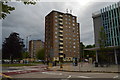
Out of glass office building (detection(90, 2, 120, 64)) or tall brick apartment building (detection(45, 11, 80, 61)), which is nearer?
glass office building (detection(90, 2, 120, 64))

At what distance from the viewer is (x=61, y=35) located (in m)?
85.0

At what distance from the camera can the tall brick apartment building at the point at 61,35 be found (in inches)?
3219

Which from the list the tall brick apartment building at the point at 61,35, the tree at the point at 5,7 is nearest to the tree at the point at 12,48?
the tall brick apartment building at the point at 61,35

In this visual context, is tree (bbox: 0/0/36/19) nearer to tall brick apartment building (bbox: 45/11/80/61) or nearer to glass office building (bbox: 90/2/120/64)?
glass office building (bbox: 90/2/120/64)

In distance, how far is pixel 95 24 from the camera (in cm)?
4503

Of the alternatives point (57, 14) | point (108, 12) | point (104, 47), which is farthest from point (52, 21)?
point (104, 47)

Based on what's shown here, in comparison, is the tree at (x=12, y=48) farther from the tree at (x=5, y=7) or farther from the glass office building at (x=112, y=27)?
the tree at (x=5, y=7)

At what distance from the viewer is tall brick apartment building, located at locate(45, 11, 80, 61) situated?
268 ft

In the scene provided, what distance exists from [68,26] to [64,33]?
19.9ft

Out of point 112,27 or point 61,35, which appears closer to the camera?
point 112,27

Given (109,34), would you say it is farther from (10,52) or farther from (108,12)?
(10,52)

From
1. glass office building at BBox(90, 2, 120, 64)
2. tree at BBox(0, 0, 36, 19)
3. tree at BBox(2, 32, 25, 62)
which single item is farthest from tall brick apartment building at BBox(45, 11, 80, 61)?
tree at BBox(0, 0, 36, 19)

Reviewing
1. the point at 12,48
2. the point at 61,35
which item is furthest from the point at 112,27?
the point at 61,35

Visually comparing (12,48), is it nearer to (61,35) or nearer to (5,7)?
(61,35)
